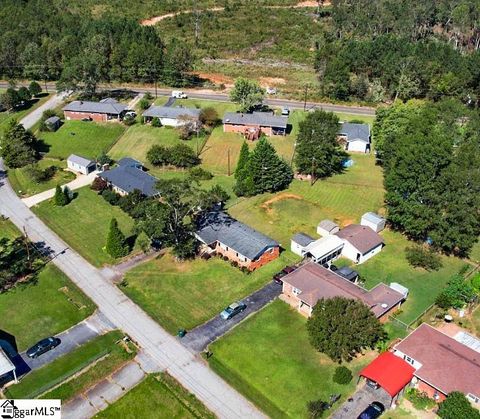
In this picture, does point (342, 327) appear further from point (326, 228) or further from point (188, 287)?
point (326, 228)

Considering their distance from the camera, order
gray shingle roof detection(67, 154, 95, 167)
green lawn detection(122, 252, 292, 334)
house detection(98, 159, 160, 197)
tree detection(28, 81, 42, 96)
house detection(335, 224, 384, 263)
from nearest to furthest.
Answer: green lawn detection(122, 252, 292, 334)
house detection(335, 224, 384, 263)
house detection(98, 159, 160, 197)
gray shingle roof detection(67, 154, 95, 167)
tree detection(28, 81, 42, 96)

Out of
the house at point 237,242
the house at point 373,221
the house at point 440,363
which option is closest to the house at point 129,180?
the house at point 237,242

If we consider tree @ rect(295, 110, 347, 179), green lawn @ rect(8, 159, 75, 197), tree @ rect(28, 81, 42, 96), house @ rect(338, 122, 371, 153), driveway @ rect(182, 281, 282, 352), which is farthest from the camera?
tree @ rect(28, 81, 42, 96)

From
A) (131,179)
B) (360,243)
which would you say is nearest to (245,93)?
(131,179)

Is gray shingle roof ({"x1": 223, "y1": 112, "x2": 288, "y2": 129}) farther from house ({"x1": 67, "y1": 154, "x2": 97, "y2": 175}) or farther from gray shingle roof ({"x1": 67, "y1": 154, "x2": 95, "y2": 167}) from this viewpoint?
gray shingle roof ({"x1": 67, "y1": 154, "x2": 95, "y2": 167})

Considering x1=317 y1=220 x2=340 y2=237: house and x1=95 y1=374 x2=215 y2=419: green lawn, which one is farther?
x1=317 y1=220 x2=340 y2=237: house

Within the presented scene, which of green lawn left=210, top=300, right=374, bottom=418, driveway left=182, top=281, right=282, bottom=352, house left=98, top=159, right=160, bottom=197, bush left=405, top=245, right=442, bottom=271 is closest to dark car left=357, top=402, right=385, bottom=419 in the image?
green lawn left=210, top=300, right=374, bottom=418

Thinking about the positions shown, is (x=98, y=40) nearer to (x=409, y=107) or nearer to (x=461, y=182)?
(x=409, y=107)
